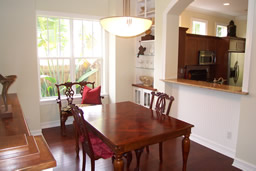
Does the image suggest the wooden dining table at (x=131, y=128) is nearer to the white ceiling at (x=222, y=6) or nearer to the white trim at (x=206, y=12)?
the white ceiling at (x=222, y=6)

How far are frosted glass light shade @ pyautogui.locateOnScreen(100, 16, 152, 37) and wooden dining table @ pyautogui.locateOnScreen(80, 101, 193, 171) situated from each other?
1035 mm

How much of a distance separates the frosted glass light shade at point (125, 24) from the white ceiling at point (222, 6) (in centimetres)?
368

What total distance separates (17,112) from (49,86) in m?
2.31

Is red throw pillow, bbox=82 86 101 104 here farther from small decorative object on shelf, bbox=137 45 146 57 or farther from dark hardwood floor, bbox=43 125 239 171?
small decorative object on shelf, bbox=137 45 146 57

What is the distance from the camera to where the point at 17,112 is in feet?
7.11

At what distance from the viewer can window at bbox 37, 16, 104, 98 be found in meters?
4.27

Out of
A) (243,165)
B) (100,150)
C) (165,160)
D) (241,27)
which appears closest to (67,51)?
(100,150)

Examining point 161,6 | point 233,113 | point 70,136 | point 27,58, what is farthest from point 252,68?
point 27,58

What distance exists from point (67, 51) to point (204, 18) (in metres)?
4.49

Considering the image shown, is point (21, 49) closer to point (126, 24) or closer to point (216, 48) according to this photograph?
point (126, 24)

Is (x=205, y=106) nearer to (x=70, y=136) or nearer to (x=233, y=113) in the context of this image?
(x=233, y=113)

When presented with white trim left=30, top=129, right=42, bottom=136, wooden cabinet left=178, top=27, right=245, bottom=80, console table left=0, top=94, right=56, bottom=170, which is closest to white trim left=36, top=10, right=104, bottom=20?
white trim left=30, top=129, right=42, bottom=136

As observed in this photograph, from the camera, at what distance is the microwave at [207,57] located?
19.6ft

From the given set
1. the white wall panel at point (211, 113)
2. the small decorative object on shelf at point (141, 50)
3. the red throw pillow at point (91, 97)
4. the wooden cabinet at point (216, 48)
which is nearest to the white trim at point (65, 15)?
the small decorative object on shelf at point (141, 50)
